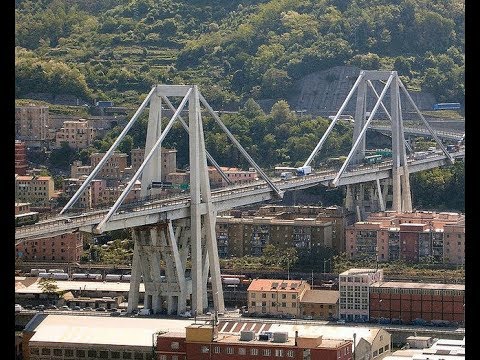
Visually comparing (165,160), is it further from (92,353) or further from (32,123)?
(92,353)

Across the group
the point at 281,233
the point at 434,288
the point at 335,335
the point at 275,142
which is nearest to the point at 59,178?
the point at 275,142

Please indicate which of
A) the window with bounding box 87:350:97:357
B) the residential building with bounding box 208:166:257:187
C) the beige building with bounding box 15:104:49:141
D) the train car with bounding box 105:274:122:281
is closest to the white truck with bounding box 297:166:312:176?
the residential building with bounding box 208:166:257:187

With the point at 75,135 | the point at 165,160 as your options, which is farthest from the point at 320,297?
the point at 75,135

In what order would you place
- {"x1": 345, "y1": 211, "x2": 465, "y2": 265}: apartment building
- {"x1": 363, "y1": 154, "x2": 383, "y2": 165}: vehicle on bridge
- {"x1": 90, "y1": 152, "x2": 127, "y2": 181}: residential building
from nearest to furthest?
{"x1": 345, "y1": 211, "x2": 465, "y2": 265}: apartment building → {"x1": 363, "y1": 154, "x2": 383, "y2": 165}: vehicle on bridge → {"x1": 90, "y1": 152, "x2": 127, "y2": 181}: residential building

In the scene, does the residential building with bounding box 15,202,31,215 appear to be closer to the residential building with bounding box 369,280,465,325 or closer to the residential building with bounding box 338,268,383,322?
the residential building with bounding box 338,268,383,322

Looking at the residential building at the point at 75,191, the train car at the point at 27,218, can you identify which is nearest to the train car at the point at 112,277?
the train car at the point at 27,218

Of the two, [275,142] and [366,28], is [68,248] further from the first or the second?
[366,28]
